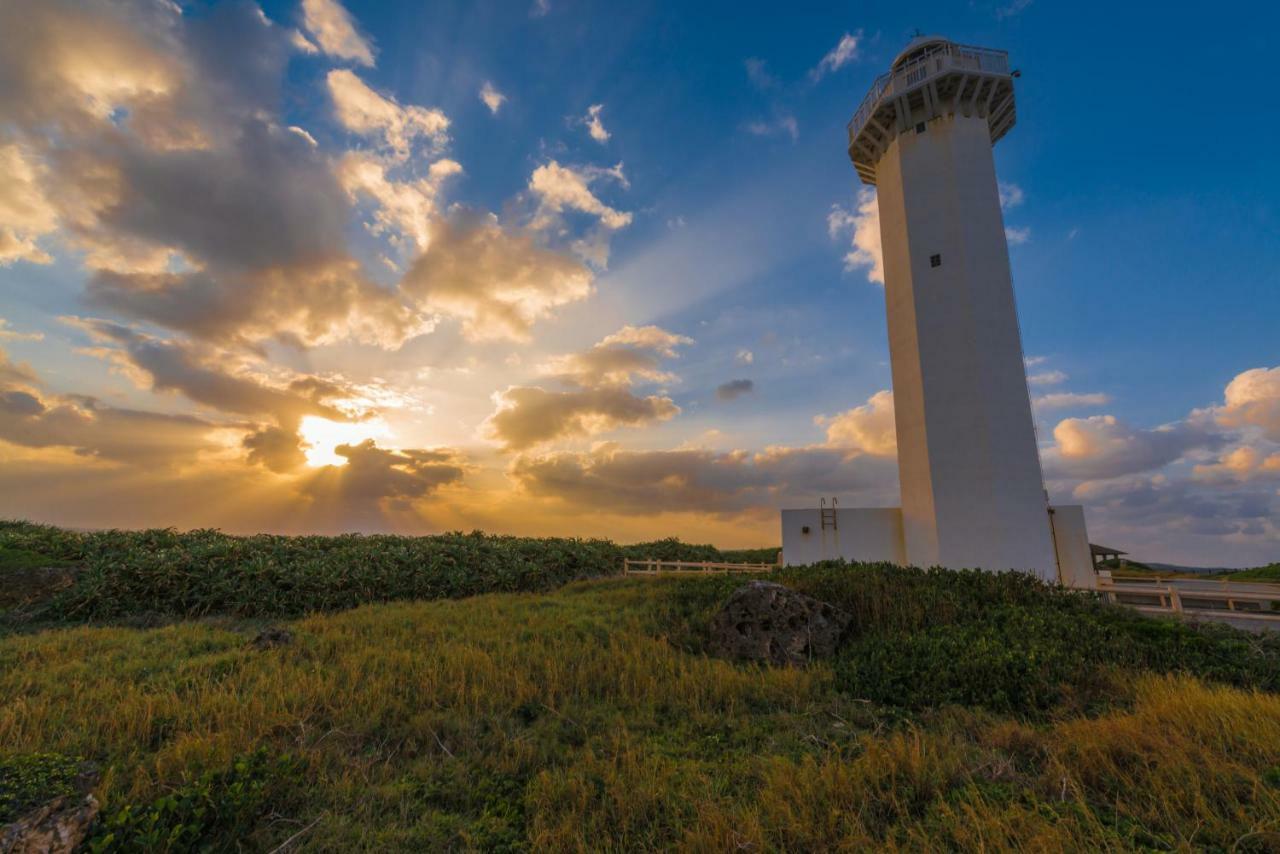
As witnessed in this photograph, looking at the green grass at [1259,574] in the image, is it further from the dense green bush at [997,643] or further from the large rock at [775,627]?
the large rock at [775,627]

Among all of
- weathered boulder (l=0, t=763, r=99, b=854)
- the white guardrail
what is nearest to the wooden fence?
the white guardrail

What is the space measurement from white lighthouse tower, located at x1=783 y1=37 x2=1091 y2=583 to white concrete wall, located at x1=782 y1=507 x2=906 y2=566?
2.1 inches

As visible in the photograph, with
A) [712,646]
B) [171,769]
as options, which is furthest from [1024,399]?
[171,769]

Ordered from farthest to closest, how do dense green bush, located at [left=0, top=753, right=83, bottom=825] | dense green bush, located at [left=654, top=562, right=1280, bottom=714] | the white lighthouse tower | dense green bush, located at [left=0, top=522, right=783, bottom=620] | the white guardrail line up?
the white lighthouse tower → dense green bush, located at [left=0, top=522, right=783, bottom=620] → the white guardrail → dense green bush, located at [left=654, top=562, right=1280, bottom=714] → dense green bush, located at [left=0, top=753, right=83, bottom=825]

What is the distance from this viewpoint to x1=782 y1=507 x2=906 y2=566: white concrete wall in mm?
21062

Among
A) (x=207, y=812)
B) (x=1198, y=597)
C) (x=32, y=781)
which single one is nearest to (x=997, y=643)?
(x=207, y=812)

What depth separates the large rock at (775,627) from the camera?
10.5 metres

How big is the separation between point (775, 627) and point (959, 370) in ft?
46.2

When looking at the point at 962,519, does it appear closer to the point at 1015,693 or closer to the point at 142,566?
the point at 1015,693

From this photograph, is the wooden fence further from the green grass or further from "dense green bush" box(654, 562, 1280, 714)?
the green grass

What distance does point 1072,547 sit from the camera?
19.6 meters

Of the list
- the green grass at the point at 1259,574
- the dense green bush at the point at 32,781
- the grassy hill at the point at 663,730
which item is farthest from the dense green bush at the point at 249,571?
Answer: the green grass at the point at 1259,574

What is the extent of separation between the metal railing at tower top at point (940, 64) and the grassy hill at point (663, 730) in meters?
20.4

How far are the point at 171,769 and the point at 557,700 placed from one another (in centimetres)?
454
